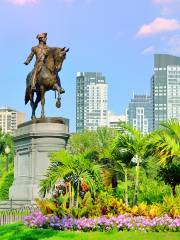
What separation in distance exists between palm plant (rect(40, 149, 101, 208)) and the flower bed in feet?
3.82

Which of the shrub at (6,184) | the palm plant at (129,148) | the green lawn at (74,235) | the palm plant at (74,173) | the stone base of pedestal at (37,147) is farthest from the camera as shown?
the shrub at (6,184)

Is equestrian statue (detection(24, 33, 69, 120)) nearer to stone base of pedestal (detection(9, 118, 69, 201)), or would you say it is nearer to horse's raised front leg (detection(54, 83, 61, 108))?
horse's raised front leg (detection(54, 83, 61, 108))

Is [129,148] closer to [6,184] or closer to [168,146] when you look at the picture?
[168,146]

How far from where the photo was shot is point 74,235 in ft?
49.3

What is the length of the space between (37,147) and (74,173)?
8514 mm

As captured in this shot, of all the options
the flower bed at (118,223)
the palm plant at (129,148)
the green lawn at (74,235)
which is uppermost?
the palm plant at (129,148)

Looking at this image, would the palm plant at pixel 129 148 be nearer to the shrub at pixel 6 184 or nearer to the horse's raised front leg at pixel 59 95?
the horse's raised front leg at pixel 59 95

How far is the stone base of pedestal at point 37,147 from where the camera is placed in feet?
83.6

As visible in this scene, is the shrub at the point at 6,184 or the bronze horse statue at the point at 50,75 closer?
the bronze horse statue at the point at 50,75

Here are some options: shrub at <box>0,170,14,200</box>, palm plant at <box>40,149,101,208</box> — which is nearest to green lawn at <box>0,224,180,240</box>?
palm plant at <box>40,149,101,208</box>

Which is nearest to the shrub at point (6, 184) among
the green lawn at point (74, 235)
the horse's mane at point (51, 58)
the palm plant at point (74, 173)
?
the horse's mane at point (51, 58)

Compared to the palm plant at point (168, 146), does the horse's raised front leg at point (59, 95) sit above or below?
above

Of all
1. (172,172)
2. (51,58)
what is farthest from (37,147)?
(172,172)

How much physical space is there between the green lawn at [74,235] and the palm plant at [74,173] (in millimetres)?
1775
